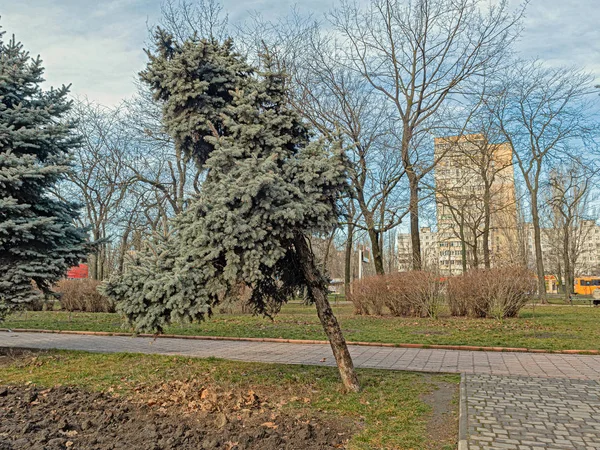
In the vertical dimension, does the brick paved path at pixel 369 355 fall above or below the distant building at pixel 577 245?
below

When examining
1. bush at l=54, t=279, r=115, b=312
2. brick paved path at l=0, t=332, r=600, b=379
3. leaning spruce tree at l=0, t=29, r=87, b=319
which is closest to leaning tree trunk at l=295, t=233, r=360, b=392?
brick paved path at l=0, t=332, r=600, b=379

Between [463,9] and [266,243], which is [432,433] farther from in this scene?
[463,9]

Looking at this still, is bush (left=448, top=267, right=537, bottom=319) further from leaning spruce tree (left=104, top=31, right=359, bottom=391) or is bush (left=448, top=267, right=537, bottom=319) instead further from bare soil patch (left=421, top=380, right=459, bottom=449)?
leaning spruce tree (left=104, top=31, right=359, bottom=391)

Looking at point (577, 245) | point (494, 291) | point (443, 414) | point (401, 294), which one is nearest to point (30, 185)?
point (443, 414)

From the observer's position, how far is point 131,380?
649 centimetres

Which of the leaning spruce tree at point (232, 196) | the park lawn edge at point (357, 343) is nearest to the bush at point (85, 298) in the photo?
the park lawn edge at point (357, 343)

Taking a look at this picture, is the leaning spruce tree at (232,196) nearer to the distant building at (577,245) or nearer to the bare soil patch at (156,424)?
the bare soil patch at (156,424)

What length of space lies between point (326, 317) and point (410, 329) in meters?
7.43

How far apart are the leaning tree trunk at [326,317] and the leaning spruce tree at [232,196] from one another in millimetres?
12

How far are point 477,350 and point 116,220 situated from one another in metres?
24.4

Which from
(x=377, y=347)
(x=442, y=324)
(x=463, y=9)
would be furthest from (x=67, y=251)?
(x=463, y=9)

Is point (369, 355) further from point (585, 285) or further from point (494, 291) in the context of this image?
point (585, 285)

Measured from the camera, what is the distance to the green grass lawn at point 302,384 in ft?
14.4

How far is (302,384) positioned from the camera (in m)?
6.01
